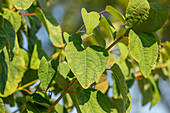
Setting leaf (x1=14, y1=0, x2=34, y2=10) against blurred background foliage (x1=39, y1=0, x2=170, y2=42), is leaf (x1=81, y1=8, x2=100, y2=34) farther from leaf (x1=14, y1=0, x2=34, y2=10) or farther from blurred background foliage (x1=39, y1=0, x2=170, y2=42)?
blurred background foliage (x1=39, y1=0, x2=170, y2=42)

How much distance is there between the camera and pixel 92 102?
0.56 m

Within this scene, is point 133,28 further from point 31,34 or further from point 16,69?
point 31,34

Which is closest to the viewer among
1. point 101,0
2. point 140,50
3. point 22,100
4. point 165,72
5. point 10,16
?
point 140,50

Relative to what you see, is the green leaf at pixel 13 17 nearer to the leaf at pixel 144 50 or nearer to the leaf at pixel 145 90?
the leaf at pixel 144 50

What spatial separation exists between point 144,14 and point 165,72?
663mm

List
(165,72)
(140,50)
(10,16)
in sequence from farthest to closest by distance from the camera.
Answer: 1. (165,72)
2. (10,16)
3. (140,50)

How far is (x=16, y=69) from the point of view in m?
0.70

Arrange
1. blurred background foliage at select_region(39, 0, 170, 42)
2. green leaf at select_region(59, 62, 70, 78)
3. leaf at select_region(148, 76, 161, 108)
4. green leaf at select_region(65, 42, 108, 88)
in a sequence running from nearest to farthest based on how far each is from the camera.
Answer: green leaf at select_region(65, 42, 108, 88), green leaf at select_region(59, 62, 70, 78), leaf at select_region(148, 76, 161, 108), blurred background foliage at select_region(39, 0, 170, 42)

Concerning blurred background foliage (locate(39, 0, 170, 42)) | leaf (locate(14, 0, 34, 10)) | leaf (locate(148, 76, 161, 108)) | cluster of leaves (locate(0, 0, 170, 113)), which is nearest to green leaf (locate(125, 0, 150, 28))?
cluster of leaves (locate(0, 0, 170, 113))

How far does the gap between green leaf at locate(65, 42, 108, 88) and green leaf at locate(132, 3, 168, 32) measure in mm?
100

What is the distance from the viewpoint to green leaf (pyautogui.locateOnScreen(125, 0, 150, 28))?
53 centimetres

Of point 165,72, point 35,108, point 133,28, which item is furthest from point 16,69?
point 165,72

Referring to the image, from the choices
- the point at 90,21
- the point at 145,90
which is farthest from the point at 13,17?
A: the point at 145,90

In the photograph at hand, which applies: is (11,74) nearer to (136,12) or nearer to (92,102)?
(92,102)
